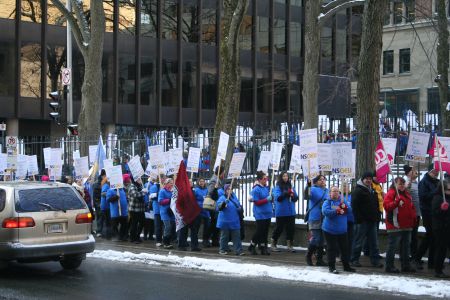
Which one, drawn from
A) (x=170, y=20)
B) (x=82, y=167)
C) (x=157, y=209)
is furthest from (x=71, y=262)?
(x=170, y=20)

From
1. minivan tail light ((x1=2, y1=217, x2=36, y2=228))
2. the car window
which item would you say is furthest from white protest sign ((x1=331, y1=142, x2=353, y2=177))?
the car window

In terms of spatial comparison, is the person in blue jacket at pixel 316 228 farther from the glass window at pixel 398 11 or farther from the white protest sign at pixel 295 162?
the glass window at pixel 398 11

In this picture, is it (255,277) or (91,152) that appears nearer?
(255,277)

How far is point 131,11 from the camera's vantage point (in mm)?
44938

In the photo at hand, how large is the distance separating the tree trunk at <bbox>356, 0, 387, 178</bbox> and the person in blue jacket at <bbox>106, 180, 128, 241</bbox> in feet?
19.6

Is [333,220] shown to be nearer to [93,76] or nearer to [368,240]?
[368,240]

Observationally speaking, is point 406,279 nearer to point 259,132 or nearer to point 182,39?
point 259,132

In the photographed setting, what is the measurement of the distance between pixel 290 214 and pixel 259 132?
4.50 metres

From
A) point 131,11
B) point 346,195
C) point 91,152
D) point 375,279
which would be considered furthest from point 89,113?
point 131,11

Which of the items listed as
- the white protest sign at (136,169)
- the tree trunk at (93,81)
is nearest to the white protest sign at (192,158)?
the white protest sign at (136,169)

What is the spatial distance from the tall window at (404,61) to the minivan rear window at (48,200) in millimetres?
45296

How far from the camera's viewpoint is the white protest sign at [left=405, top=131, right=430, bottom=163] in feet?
44.6

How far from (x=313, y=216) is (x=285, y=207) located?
210 cm

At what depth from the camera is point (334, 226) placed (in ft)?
41.2
